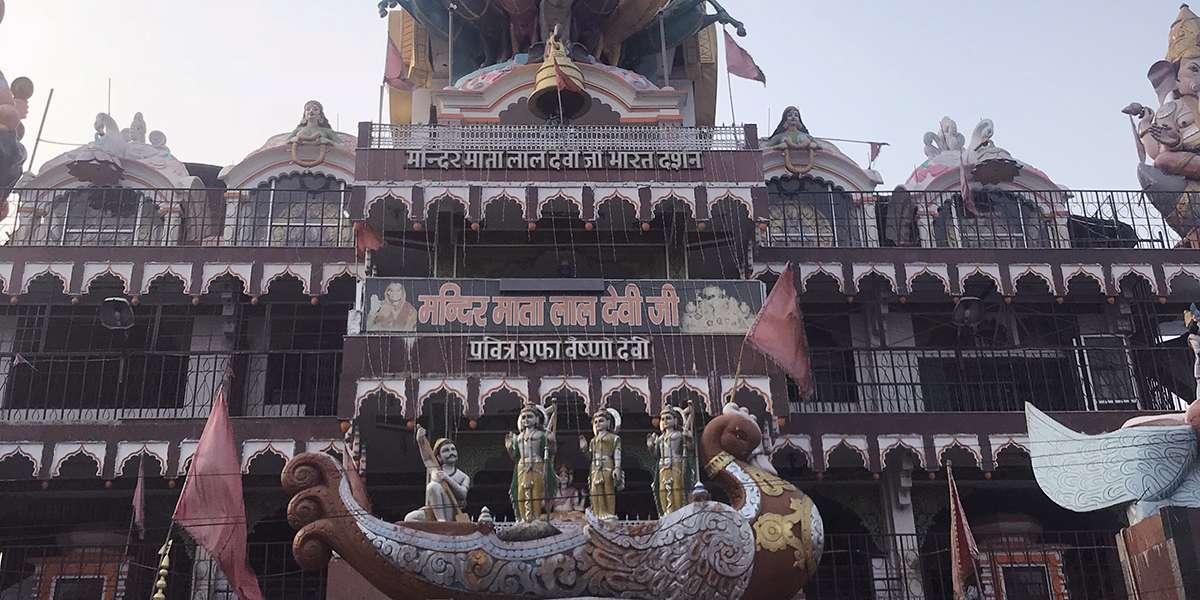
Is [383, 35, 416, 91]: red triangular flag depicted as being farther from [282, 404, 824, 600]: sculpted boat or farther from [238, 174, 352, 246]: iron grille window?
[282, 404, 824, 600]: sculpted boat

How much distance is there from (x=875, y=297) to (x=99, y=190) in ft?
54.9

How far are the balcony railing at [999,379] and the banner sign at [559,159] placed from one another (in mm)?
5000

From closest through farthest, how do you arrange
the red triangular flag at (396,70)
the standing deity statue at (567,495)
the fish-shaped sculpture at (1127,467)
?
1. the fish-shaped sculpture at (1127,467)
2. the standing deity statue at (567,495)
3. the red triangular flag at (396,70)

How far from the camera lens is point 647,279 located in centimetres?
2105

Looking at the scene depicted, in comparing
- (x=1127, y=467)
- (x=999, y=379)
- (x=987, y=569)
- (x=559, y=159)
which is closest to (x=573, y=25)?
(x=559, y=159)

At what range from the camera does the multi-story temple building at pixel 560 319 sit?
20.0m

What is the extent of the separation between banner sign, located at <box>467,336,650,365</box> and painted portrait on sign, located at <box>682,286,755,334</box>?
978mm

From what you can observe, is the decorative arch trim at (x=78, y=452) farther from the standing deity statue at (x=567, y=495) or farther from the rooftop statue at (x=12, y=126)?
the standing deity statue at (x=567, y=495)

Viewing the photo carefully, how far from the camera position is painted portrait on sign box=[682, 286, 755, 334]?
2019 cm

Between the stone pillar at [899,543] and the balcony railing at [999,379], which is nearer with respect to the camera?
the stone pillar at [899,543]

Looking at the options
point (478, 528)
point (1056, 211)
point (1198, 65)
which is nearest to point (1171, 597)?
point (478, 528)

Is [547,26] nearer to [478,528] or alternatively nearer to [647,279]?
[647,279]

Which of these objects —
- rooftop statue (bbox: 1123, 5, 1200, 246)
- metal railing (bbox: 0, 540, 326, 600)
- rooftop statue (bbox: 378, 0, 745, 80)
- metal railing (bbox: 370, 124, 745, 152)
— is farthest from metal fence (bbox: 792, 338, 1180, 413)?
metal railing (bbox: 0, 540, 326, 600)

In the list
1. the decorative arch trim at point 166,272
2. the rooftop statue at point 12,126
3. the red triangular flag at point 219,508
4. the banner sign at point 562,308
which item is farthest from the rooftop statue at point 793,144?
the rooftop statue at point 12,126
